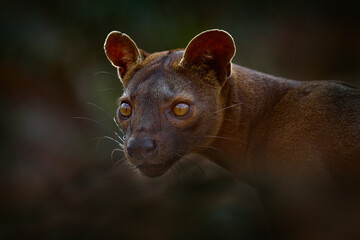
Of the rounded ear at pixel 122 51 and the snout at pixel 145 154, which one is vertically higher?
the rounded ear at pixel 122 51

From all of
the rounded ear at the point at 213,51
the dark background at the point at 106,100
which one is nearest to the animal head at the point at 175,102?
the rounded ear at the point at 213,51

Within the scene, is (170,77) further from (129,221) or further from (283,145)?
(129,221)

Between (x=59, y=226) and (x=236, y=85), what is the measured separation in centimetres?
268

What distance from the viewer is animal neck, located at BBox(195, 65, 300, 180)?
159 inches

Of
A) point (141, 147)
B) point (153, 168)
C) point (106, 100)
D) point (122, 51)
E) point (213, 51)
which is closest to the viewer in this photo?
point (141, 147)

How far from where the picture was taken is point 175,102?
12.3 feet

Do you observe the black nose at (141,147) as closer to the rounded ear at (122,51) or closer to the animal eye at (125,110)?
the animal eye at (125,110)

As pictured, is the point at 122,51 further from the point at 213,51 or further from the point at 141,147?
the point at 141,147

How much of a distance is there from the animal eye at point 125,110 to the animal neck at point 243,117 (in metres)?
0.70

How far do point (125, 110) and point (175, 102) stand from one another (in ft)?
1.42

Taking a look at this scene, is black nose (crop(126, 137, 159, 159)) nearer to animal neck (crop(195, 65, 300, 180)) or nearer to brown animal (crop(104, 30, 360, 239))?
brown animal (crop(104, 30, 360, 239))

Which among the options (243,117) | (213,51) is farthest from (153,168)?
(213,51)

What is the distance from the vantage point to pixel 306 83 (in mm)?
4168

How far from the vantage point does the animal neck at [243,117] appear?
4047mm
